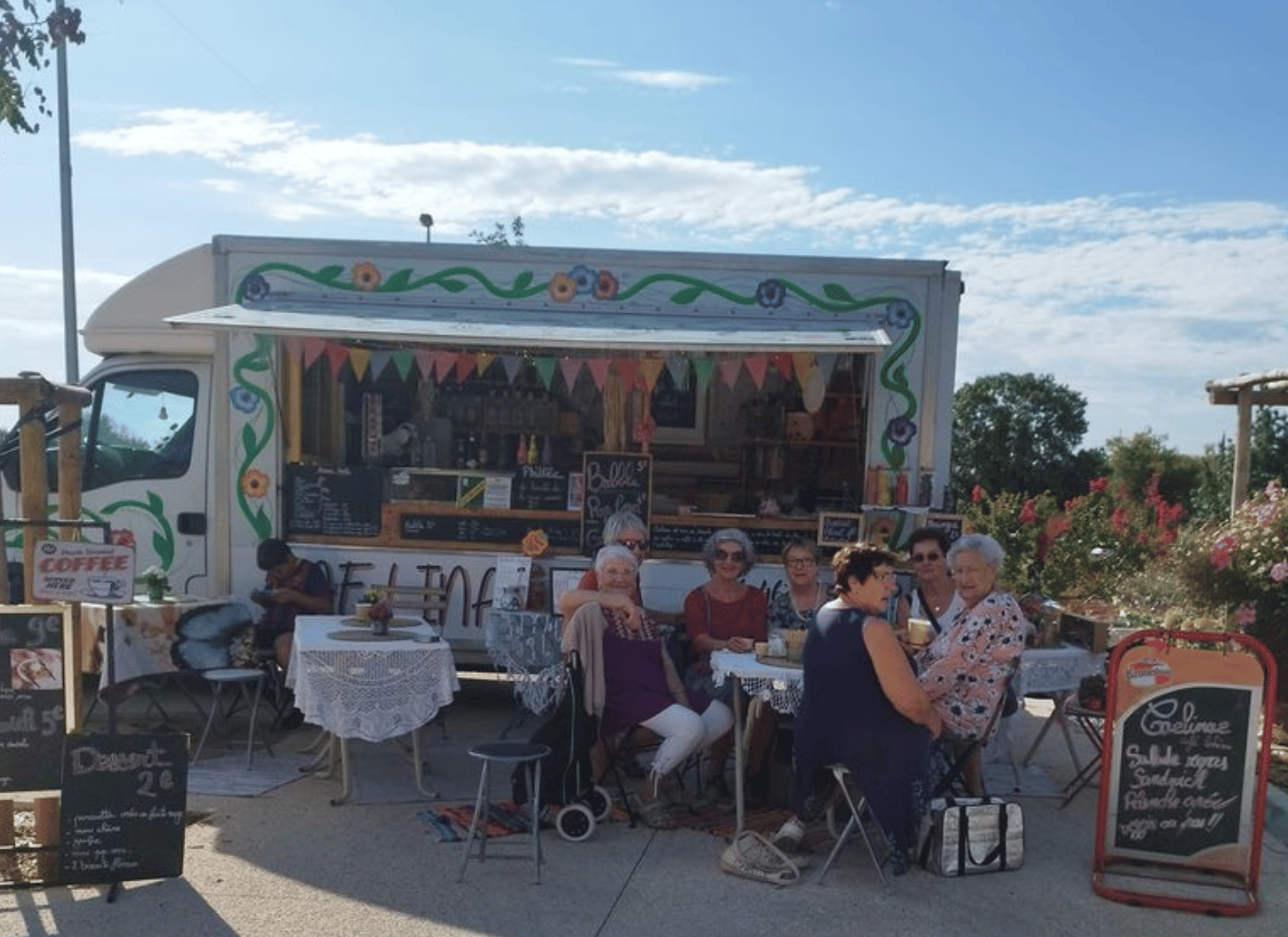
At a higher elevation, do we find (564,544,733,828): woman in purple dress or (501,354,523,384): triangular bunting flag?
(501,354,523,384): triangular bunting flag

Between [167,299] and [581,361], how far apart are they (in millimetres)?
2453

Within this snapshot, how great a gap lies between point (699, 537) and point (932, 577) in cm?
147

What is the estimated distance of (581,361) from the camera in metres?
6.53

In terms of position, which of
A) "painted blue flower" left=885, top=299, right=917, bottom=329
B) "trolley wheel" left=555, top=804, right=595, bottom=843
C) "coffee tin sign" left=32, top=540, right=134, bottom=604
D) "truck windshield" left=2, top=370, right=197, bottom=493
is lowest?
"trolley wheel" left=555, top=804, right=595, bottom=843

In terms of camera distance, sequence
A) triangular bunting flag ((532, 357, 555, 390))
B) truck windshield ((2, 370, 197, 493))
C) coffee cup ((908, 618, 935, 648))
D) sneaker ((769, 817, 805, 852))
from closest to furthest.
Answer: sneaker ((769, 817, 805, 852))
coffee cup ((908, 618, 935, 648))
triangular bunting flag ((532, 357, 555, 390))
truck windshield ((2, 370, 197, 493))

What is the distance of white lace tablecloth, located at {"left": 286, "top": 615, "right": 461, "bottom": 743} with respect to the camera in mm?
4789

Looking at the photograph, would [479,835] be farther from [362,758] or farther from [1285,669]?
[1285,669]

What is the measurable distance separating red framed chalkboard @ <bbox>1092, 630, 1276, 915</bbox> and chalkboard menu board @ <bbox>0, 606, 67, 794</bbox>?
3.87 meters

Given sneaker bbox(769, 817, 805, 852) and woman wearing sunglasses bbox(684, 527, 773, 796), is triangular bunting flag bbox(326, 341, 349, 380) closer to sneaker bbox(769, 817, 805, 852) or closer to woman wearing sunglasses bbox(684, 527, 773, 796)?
woman wearing sunglasses bbox(684, 527, 773, 796)

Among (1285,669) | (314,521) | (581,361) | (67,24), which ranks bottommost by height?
(1285,669)

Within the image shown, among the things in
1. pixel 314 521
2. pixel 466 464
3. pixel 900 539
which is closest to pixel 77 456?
pixel 314 521

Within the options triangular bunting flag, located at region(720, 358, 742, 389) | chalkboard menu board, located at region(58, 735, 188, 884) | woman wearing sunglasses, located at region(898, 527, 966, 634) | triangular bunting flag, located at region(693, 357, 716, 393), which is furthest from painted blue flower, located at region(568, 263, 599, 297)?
chalkboard menu board, located at region(58, 735, 188, 884)

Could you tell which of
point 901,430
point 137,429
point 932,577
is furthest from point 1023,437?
point 137,429

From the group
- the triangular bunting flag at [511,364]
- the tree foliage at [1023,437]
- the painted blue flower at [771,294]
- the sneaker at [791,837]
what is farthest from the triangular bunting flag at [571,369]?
the tree foliage at [1023,437]
